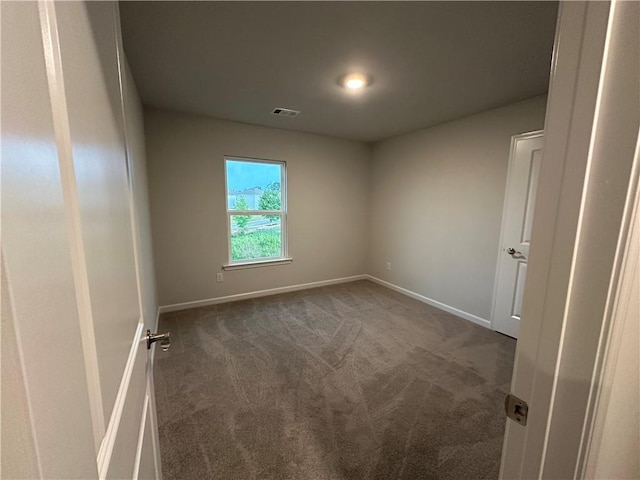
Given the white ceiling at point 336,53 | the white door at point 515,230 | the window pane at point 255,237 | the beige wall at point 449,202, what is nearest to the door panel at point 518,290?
the white door at point 515,230

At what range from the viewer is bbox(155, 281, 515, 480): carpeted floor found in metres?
1.48

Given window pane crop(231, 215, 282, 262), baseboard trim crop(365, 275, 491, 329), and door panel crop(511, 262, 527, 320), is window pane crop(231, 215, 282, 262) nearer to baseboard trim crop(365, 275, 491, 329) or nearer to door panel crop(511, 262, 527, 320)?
baseboard trim crop(365, 275, 491, 329)

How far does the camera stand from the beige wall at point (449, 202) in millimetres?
2977

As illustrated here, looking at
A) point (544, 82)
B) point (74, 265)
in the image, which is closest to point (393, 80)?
point (544, 82)

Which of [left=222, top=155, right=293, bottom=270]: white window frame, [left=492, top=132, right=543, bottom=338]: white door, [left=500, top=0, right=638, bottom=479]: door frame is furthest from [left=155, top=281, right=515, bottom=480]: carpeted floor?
[left=500, top=0, right=638, bottom=479]: door frame

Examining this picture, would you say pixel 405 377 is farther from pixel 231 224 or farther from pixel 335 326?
pixel 231 224

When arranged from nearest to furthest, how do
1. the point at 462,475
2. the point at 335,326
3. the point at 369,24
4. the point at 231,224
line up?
the point at 462,475, the point at 369,24, the point at 335,326, the point at 231,224

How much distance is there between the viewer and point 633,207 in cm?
46

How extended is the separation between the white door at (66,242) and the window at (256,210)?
3099 mm

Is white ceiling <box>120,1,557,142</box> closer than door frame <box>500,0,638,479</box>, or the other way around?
door frame <box>500,0,638,479</box>

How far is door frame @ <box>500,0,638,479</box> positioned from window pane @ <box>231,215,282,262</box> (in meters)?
3.55

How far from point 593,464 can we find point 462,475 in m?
1.18

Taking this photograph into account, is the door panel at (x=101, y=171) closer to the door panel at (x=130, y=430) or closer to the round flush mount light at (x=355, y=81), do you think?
the door panel at (x=130, y=430)

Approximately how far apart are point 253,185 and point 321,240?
4.37ft
